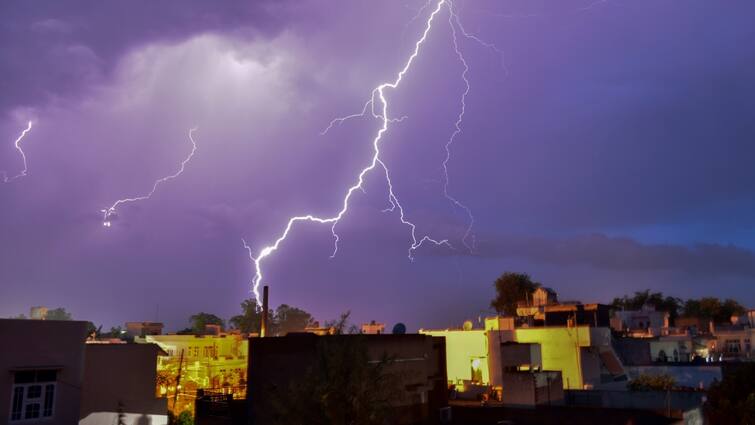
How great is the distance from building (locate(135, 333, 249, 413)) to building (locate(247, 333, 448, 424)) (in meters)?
9.60

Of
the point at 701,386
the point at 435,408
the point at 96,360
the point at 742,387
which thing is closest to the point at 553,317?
the point at 701,386

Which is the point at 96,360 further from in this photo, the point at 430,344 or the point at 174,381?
the point at 174,381

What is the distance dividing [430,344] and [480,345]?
13.2 metres

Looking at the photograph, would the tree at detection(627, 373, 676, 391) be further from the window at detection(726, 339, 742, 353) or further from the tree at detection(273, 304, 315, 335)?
the tree at detection(273, 304, 315, 335)

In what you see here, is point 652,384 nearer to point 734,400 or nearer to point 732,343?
point 734,400

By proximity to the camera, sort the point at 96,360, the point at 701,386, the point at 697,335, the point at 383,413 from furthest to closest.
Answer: the point at 697,335 → the point at 701,386 → the point at 96,360 → the point at 383,413

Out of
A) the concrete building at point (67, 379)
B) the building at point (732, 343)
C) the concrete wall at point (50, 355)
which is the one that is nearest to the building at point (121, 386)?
the concrete building at point (67, 379)

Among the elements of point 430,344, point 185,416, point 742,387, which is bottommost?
point 185,416

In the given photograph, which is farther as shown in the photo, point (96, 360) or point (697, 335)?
point (697, 335)

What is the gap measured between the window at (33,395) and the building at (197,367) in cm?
946

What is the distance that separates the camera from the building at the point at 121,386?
731 inches

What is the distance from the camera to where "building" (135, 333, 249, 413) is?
30.0m

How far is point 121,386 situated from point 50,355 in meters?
4.07

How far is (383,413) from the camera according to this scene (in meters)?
11.1
